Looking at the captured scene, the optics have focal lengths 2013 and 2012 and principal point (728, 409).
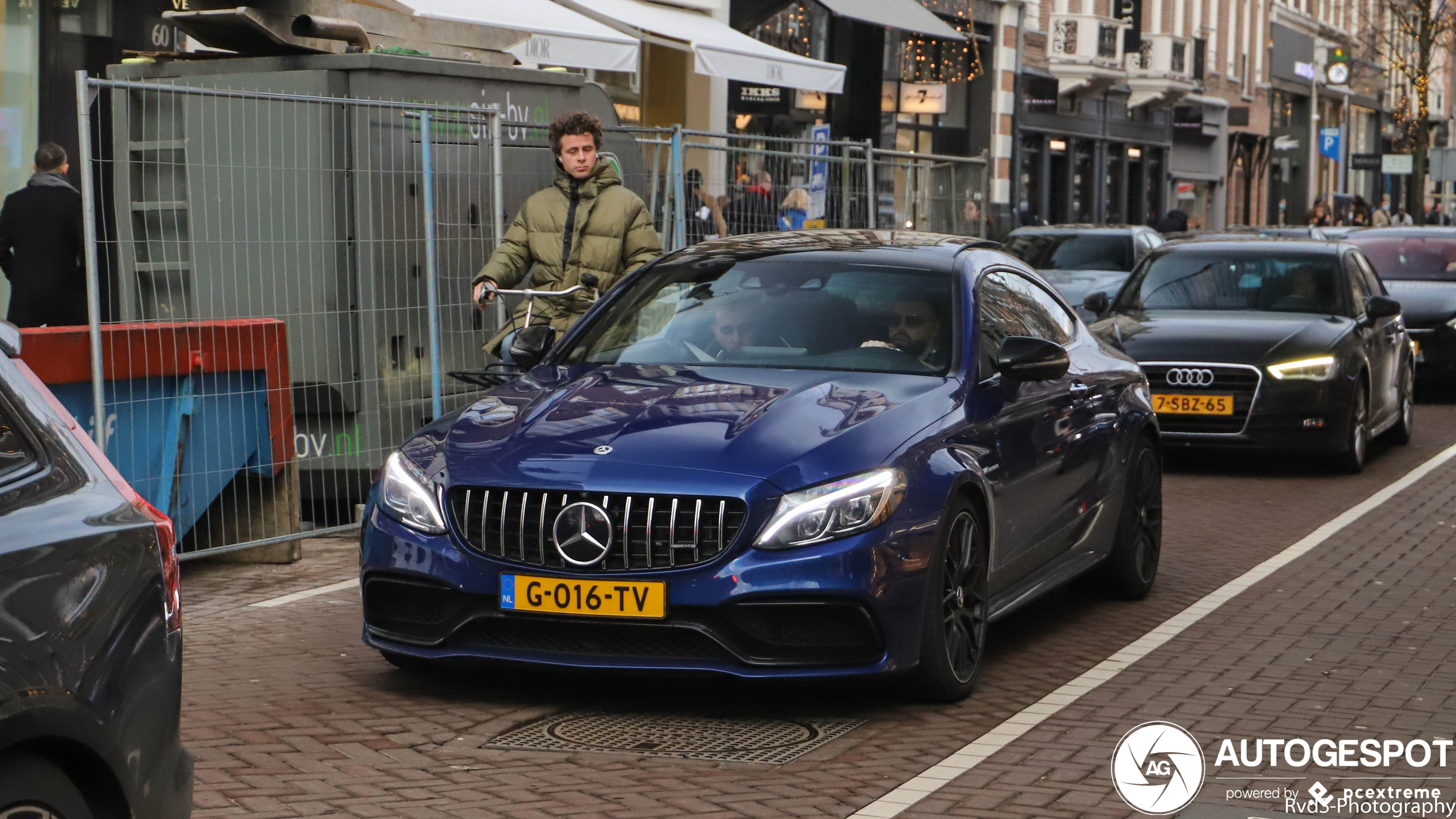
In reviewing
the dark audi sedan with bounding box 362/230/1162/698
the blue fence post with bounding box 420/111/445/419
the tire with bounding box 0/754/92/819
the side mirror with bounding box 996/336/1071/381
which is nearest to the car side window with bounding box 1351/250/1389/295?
the blue fence post with bounding box 420/111/445/419

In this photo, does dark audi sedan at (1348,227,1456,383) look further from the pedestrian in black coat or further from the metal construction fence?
the pedestrian in black coat

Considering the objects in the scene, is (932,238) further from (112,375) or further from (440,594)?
(112,375)

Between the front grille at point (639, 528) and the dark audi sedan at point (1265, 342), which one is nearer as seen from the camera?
the front grille at point (639, 528)

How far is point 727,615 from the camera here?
5781 mm

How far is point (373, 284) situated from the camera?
10.1 meters

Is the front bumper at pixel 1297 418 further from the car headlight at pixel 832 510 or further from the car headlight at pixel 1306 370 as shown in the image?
the car headlight at pixel 832 510

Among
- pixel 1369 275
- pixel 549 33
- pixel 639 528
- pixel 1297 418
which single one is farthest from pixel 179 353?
pixel 1369 275

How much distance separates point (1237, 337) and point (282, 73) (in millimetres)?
6340

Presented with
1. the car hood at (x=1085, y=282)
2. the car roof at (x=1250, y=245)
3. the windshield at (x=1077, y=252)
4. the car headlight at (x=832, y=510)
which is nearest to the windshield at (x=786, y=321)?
the car headlight at (x=832, y=510)

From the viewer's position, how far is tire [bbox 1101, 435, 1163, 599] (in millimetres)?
8188

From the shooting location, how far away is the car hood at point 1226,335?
1290cm

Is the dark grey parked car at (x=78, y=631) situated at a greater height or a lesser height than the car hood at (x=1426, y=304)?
greater

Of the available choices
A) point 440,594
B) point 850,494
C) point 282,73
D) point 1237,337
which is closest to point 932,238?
point 850,494

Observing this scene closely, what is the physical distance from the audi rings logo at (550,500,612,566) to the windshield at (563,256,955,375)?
1.25 metres
